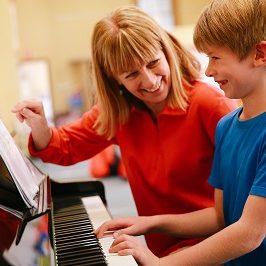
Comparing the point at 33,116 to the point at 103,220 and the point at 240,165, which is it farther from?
the point at 240,165

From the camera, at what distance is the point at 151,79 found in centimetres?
143

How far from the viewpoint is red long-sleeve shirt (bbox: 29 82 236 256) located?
150cm

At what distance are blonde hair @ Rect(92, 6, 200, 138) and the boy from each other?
0.34 meters

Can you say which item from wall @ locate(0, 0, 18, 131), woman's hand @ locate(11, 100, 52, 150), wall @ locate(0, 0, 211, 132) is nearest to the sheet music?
woman's hand @ locate(11, 100, 52, 150)

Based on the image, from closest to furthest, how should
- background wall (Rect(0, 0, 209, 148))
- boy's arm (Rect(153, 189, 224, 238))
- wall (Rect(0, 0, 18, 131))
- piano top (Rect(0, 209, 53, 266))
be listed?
piano top (Rect(0, 209, 53, 266))
boy's arm (Rect(153, 189, 224, 238))
wall (Rect(0, 0, 18, 131))
background wall (Rect(0, 0, 209, 148))

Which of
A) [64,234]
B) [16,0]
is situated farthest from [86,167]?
[64,234]


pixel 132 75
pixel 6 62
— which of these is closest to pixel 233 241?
pixel 132 75

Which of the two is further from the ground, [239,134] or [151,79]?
[151,79]

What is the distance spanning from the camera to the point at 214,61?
3.51 feet

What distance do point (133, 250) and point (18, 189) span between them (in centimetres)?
33

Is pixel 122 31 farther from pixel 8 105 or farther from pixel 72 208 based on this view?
pixel 8 105

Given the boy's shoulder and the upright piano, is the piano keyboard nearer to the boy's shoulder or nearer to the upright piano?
the upright piano

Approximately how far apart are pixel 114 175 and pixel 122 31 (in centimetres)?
418

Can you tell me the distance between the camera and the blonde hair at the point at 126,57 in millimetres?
1412
